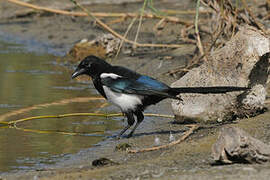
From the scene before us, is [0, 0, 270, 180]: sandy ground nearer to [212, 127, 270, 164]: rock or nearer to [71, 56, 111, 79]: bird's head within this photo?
[212, 127, 270, 164]: rock

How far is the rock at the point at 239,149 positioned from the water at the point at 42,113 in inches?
58.2

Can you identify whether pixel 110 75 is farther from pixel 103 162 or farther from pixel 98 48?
pixel 98 48

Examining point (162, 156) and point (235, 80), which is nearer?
Answer: point (162, 156)

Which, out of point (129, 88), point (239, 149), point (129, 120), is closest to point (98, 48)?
point (129, 120)

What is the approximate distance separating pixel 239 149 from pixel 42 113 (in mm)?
3157

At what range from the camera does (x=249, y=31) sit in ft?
16.5

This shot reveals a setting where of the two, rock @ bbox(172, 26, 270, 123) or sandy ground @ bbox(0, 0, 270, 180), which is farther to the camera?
rock @ bbox(172, 26, 270, 123)

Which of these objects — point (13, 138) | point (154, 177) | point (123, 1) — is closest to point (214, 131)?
point (154, 177)

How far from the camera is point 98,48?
941cm

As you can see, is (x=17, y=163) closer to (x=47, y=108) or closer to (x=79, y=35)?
(x=47, y=108)

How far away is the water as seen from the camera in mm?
4688

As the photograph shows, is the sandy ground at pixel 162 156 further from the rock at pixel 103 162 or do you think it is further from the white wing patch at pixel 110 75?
the white wing patch at pixel 110 75

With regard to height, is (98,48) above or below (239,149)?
below

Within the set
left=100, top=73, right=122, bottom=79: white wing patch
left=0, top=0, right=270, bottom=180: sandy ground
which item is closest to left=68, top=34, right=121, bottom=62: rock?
left=0, top=0, right=270, bottom=180: sandy ground
